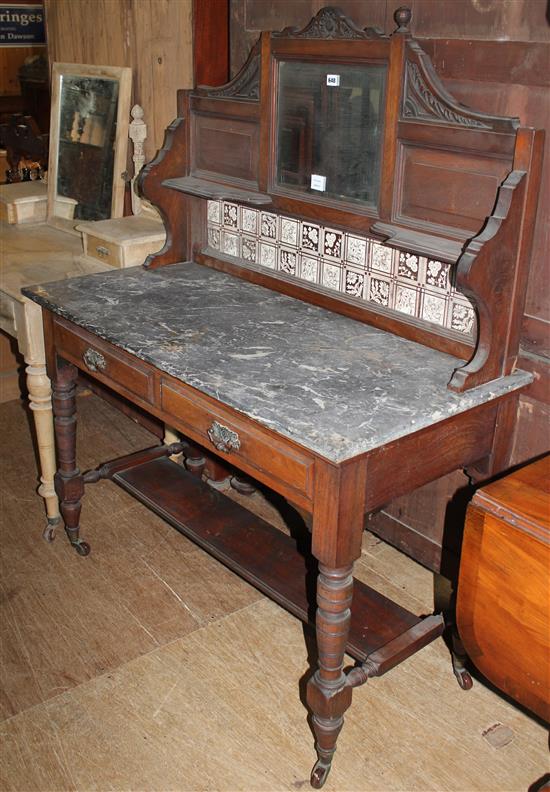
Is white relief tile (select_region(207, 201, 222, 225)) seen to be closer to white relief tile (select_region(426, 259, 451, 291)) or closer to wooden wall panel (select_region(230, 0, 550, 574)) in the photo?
wooden wall panel (select_region(230, 0, 550, 574))

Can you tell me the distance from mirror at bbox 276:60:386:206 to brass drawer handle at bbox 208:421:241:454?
82 cm

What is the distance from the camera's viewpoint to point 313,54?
2.52 m

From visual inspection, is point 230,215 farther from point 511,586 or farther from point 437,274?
point 511,586

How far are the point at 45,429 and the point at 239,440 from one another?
4.39ft

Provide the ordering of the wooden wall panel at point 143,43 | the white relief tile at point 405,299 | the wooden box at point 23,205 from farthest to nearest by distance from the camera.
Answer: the wooden box at point 23,205 → the wooden wall panel at point 143,43 → the white relief tile at point 405,299

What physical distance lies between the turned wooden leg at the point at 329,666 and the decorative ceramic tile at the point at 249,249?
1.36 meters

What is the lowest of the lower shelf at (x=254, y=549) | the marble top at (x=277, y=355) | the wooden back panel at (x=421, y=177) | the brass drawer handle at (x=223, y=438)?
the lower shelf at (x=254, y=549)

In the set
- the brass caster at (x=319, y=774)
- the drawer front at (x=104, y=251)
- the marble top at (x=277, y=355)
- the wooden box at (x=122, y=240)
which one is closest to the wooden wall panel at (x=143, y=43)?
the wooden box at (x=122, y=240)

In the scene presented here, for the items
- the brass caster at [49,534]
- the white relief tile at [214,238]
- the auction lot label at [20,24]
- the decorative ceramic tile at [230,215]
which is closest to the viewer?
the decorative ceramic tile at [230,215]

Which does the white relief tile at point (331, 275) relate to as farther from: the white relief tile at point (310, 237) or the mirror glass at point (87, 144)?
the mirror glass at point (87, 144)

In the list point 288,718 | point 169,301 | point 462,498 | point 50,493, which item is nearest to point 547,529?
point 462,498

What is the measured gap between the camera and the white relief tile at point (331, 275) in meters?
2.75

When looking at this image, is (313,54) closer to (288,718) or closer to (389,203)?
(389,203)

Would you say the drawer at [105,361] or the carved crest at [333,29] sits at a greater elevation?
the carved crest at [333,29]
